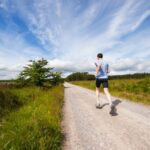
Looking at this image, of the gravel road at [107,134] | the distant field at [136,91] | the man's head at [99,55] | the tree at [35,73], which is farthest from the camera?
the tree at [35,73]

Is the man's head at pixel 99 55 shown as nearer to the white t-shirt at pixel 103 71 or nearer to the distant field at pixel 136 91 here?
the white t-shirt at pixel 103 71

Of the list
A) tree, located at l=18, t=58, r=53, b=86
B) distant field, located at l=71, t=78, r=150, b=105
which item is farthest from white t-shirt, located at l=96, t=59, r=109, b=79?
tree, located at l=18, t=58, r=53, b=86

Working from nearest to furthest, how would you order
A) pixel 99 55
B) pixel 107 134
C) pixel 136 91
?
pixel 107 134 → pixel 99 55 → pixel 136 91

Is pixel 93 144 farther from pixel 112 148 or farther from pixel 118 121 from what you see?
pixel 118 121

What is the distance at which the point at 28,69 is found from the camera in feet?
70.8

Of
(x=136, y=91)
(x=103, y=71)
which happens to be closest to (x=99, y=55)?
(x=103, y=71)

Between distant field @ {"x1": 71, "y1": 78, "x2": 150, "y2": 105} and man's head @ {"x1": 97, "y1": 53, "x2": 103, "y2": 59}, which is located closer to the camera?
man's head @ {"x1": 97, "y1": 53, "x2": 103, "y2": 59}

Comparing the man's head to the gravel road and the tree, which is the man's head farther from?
the tree

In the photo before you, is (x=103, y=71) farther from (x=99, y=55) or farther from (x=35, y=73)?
(x=35, y=73)

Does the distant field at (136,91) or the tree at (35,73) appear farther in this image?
the tree at (35,73)

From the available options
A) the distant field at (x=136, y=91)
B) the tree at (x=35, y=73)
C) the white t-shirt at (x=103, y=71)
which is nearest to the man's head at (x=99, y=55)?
the white t-shirt at (x=103, y=71)

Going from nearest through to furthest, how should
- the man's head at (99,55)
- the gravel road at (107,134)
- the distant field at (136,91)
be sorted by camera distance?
the gravel road at (107,134)
the man's head at (99,55)
the distant field at (136,91)

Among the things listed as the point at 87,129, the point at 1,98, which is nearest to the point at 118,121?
the point at 87,129

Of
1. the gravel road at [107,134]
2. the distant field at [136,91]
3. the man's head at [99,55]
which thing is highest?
the man's head at [99,55]
